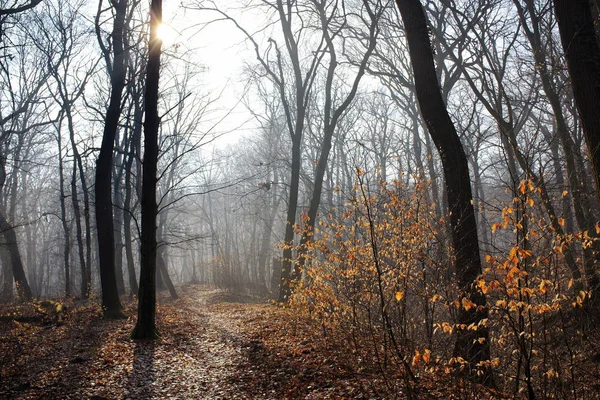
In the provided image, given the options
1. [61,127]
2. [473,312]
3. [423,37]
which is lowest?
[473,312]

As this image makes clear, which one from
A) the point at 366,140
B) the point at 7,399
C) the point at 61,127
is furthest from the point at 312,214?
the point at 366,140

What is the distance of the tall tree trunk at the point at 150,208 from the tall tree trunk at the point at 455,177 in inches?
191

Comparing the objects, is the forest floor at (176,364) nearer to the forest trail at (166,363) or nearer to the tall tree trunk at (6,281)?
the forest trail at (166,363)

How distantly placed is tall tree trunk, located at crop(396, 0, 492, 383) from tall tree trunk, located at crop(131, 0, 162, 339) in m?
4.85

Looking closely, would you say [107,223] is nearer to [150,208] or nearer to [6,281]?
[150,208]

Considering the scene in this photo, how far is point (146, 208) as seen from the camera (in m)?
8.42

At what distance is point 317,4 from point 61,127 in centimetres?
1243

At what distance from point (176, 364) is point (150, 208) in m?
3.06

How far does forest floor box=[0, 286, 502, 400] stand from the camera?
5254 mm

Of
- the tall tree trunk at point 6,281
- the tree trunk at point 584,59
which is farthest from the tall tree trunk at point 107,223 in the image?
the tall tree trunk at point 6,281

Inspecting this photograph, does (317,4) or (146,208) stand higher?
(317,4)

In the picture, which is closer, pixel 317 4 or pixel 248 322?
pixel 248 322

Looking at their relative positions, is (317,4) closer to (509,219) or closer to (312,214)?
(312,214)

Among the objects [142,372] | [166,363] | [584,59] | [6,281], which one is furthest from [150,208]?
[6,281]
